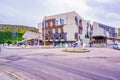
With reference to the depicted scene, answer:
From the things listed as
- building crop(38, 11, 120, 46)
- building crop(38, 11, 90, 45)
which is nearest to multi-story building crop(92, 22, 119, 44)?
building crop(38, 11, 120, 46)

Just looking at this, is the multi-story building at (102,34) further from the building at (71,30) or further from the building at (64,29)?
the building at (64,29)

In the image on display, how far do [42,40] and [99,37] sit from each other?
21.0m

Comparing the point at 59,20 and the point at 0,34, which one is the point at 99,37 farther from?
the point at 0,34

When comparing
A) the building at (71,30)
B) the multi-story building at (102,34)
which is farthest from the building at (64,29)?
the multi-story building at (102,34)

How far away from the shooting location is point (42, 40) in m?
79.3

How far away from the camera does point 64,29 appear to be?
7475 centimetres

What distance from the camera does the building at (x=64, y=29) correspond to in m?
73.5

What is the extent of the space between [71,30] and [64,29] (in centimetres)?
263

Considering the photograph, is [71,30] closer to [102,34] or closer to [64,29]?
[64,29]

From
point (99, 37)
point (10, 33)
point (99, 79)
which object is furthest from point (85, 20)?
point (99, 79)

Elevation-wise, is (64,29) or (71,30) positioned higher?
(64,29)

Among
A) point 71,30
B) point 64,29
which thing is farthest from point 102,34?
point 64,29

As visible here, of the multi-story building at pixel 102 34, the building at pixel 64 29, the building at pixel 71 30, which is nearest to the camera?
the building at pixel 64 29

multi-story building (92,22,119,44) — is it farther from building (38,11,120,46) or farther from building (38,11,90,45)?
building (38,11,90,45)
